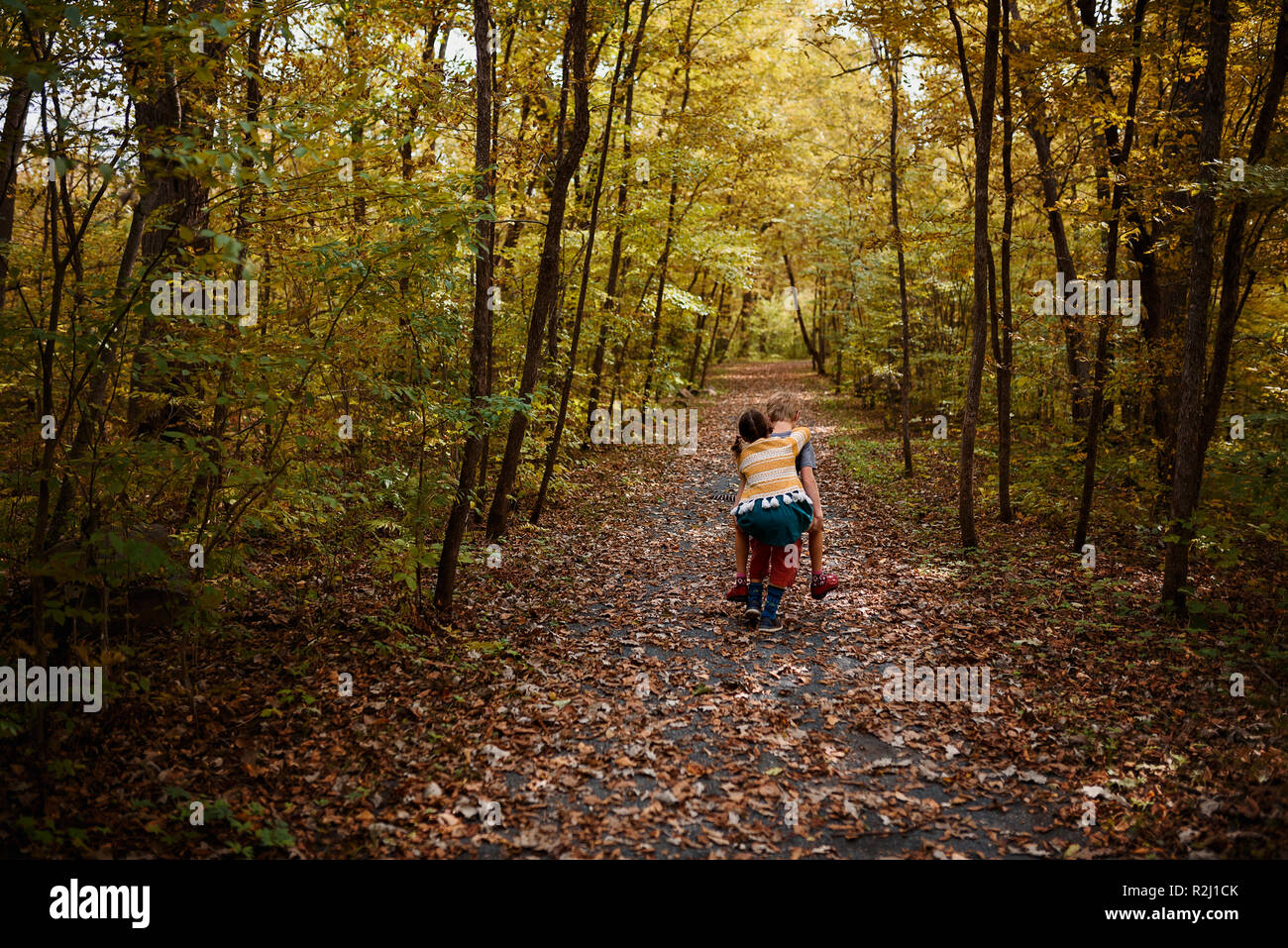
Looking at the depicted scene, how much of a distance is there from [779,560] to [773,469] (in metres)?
0.85

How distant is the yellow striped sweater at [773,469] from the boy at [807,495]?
0.10m

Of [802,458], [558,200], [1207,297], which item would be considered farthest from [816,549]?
[558,200]

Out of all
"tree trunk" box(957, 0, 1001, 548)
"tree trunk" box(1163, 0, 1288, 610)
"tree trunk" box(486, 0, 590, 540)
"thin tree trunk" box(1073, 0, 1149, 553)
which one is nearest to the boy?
"tree trunk" box(486, 0, 590, 540)

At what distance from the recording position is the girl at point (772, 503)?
656cm

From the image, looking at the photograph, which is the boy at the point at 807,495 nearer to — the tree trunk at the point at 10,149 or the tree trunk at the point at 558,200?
the tree trunk at the point at 558,200

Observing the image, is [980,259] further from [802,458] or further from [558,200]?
[558,200]

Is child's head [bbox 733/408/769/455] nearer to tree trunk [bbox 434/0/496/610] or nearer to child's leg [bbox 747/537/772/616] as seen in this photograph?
child's leg [bbox 747/537/772/616]

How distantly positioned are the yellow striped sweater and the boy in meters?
0.10

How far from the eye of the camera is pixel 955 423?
63.1 ft

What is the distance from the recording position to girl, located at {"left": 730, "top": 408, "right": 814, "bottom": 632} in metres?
6.56

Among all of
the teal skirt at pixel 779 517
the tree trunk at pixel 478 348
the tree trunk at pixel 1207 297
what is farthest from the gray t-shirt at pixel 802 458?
the tree trunk at pixel 1207 297

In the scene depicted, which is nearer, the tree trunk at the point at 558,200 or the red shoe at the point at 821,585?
the red shoe at the point at 821,585

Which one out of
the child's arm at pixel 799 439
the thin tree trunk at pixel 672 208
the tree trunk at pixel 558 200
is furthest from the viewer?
the thin tree trunk at pixel 672 208
